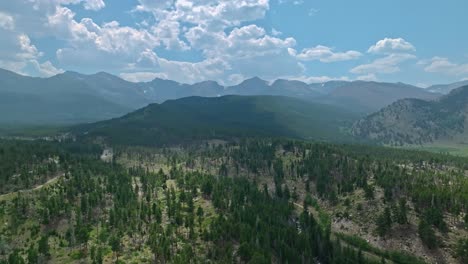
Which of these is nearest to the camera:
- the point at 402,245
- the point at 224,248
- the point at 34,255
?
the point at 34,255

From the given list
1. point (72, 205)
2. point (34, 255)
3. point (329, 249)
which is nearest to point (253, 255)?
point (329, 249)

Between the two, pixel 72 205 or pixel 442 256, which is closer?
pixel 442 256

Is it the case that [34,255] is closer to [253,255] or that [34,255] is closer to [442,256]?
[253,255]

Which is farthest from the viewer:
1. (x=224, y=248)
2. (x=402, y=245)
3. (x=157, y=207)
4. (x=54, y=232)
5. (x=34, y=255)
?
(x=157, y=207)

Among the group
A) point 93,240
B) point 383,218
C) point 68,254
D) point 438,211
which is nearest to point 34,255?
point 68,254

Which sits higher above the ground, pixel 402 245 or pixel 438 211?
pixel 438 211

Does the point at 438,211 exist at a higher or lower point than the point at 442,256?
higher

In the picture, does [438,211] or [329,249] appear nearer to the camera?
[329,249]

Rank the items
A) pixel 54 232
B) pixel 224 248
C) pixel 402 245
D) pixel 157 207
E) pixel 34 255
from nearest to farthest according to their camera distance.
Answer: pixel 34 255
pixel 224 248
pixel 54 232
pixel 402 245
pixel 157 207

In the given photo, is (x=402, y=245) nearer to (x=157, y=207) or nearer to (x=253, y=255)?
(x=253, y=255)
